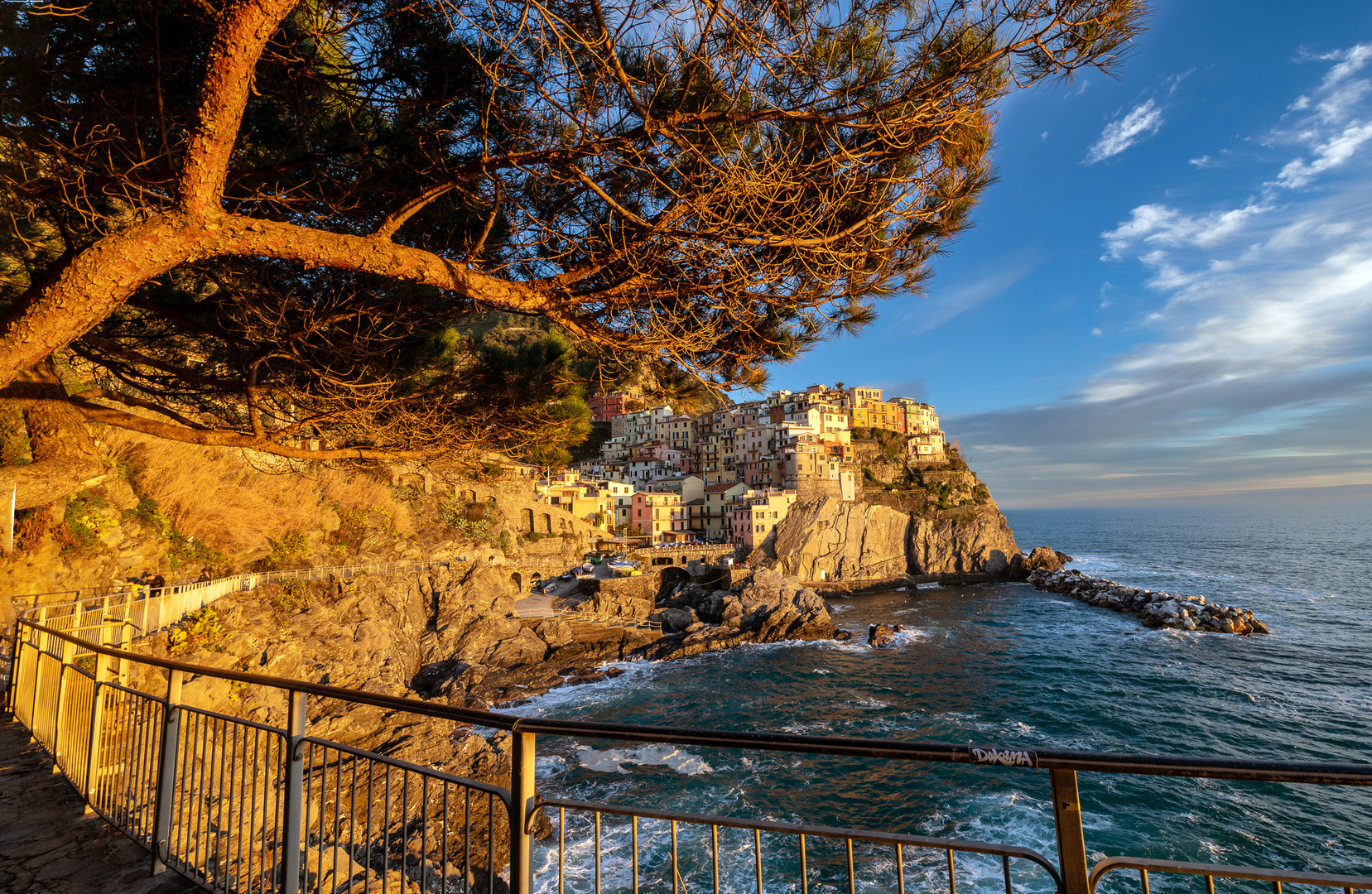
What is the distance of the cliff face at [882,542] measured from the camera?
2032 inches

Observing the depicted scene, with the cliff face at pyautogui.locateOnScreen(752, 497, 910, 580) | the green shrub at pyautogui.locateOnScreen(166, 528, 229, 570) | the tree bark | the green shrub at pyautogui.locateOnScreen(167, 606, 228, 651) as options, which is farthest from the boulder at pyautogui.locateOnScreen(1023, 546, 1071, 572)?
the tree bark

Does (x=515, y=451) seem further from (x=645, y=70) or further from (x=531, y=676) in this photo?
(x=531, y=676)

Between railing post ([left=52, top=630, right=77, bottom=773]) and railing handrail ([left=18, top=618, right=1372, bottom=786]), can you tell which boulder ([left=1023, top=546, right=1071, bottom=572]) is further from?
railing post ([left=52, top=630, right=77, bottom=773])

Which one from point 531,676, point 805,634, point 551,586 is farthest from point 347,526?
point 805,634

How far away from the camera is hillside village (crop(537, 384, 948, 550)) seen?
53.9 metres

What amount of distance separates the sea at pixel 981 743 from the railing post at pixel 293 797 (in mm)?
1546

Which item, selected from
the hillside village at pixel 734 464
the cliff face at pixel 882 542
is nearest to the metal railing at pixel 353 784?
the cliff face at pixel 882 542

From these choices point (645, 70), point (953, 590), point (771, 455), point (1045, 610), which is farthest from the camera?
point (771, 455)

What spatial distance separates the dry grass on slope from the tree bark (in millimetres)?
10325

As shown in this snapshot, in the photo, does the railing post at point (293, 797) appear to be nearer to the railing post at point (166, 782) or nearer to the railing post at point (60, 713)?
the railing post at point (166, 782)

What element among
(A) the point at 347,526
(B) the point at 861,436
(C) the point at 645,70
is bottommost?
(A) the point at 347,526

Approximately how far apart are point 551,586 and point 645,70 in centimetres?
3883

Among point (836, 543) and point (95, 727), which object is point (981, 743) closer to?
point (95, 727)

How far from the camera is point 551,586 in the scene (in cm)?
4047
